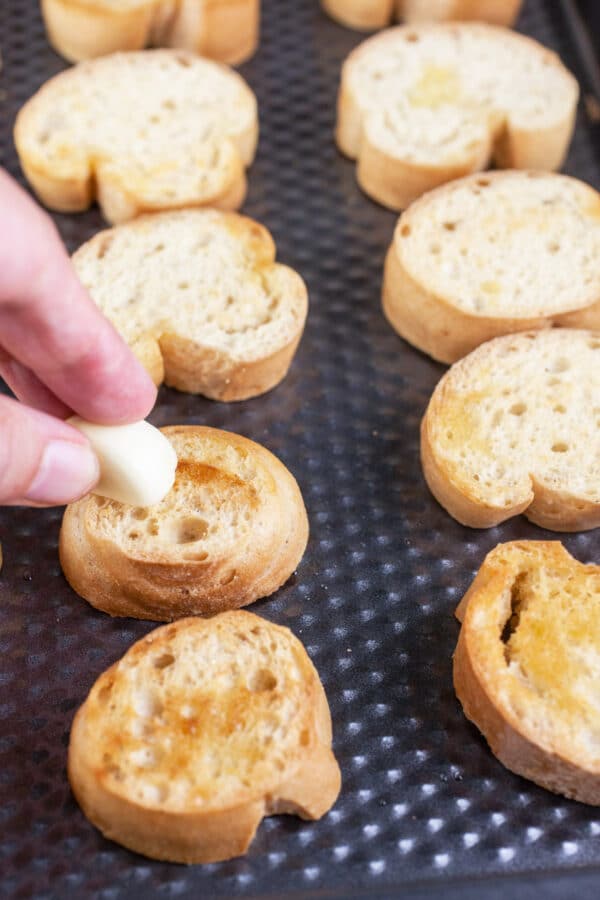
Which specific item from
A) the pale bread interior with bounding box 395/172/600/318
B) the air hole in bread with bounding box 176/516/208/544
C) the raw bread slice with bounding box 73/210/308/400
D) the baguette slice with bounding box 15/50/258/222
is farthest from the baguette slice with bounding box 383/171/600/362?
the air hole in bread with bounding box 176/516/208/544

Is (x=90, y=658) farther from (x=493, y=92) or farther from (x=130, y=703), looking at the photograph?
(x=493, y=92)

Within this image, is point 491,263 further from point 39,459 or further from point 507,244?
point 39,459

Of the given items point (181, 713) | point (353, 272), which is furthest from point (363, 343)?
point (181, 713)

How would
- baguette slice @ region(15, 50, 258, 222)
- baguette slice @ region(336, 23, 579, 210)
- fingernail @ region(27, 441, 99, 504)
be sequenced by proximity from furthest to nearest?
baguette slice @ region(336, 23, 579, 210) < baguette slice @ region(15, 50, 258, 222) < fingernail @ region(27, 441, 99, 504)

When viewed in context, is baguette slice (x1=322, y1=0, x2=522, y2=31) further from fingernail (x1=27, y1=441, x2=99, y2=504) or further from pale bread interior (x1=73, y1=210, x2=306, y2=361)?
fingernail (x1=27, y1=441, x2=99, y2=504)

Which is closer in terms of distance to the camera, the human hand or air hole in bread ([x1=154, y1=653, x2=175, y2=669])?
the human hand

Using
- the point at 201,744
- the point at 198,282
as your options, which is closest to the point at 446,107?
the point at 198,282

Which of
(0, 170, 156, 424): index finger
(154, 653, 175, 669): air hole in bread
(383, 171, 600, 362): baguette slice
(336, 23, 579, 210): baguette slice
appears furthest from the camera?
(336, 23, 579, 210): baguette slice
